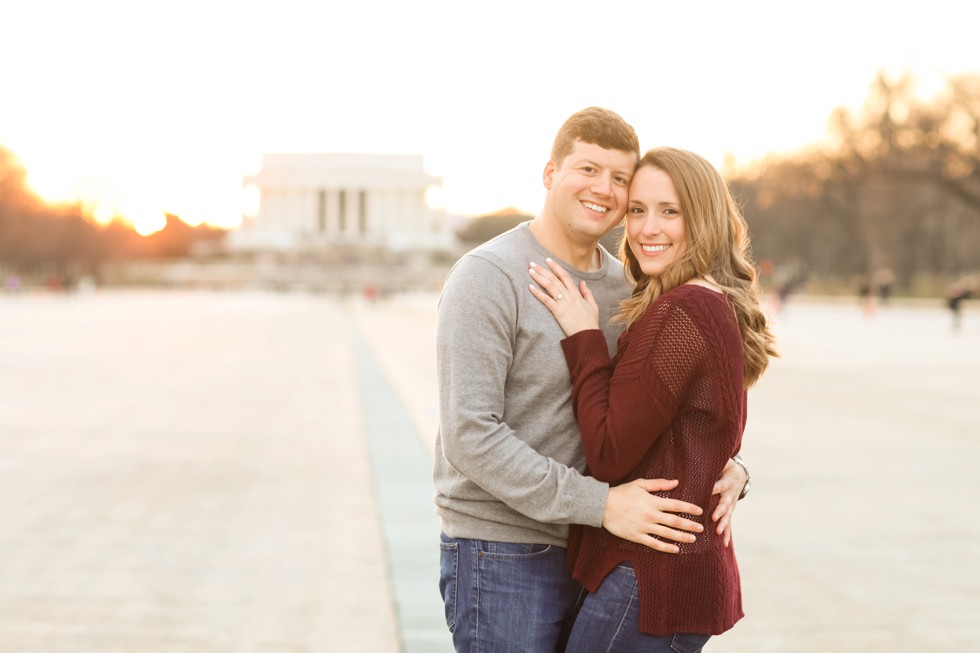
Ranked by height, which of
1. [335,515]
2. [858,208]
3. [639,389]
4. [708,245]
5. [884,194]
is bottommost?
[335,515]

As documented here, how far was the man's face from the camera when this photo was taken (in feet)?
9.37

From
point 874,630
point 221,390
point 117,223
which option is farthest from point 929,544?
point 117,223

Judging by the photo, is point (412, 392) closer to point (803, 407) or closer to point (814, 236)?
point (803, 407)

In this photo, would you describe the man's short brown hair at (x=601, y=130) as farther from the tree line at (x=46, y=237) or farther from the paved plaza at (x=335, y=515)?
the tree line at (x=46, y=237)

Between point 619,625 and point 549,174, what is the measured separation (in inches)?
44.6

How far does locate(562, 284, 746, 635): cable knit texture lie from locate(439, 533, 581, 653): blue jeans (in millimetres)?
144

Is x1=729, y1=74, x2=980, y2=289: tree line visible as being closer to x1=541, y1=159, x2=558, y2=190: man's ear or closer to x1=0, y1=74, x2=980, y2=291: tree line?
x1=0, y1=74, x2=980, y2=291: tree line

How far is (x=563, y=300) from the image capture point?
2.86 metres

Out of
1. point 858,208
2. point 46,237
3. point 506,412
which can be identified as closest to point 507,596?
point 506,412

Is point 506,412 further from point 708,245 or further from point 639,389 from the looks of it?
point 708,245

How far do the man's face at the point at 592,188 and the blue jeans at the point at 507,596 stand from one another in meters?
0.80

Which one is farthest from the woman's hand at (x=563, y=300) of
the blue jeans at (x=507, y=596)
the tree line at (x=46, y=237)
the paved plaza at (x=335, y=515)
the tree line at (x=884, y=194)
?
the tree line at (x=46, y=237)

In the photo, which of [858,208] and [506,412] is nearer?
[506,412]

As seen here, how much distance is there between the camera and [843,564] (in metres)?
6.12
